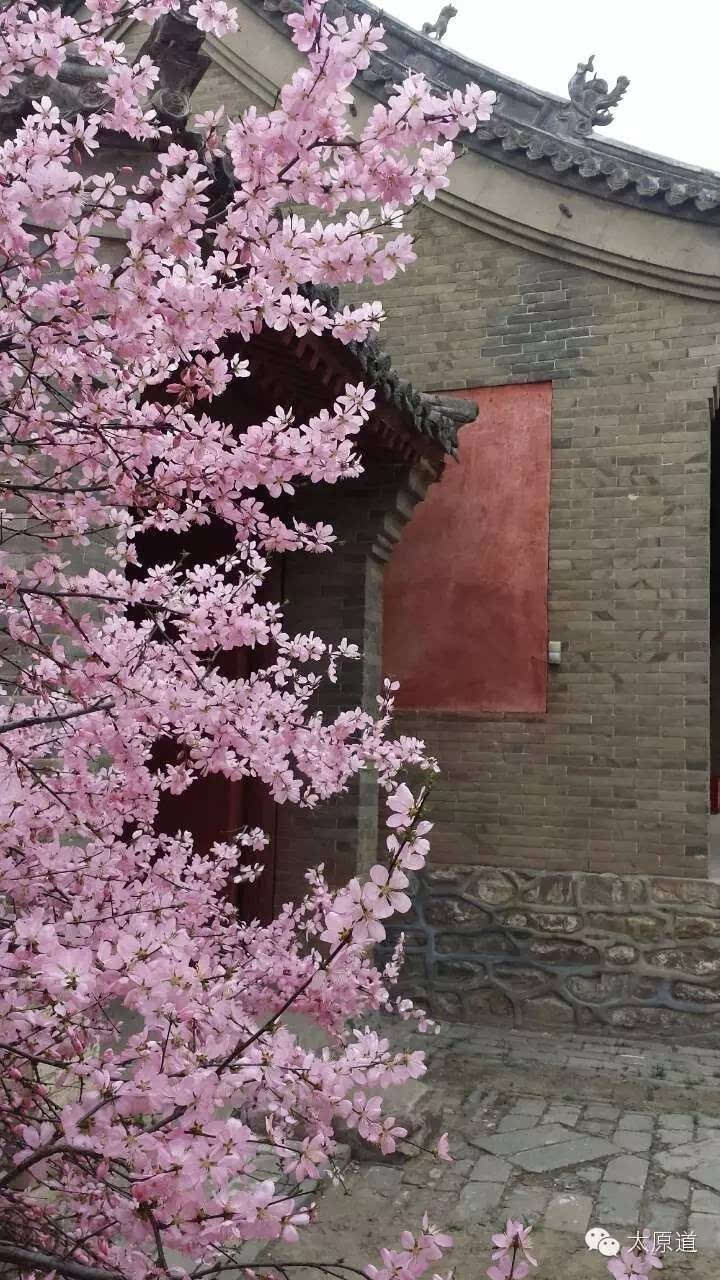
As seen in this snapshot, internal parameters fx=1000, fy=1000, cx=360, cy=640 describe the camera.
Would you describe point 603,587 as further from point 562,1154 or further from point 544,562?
point 562,1154

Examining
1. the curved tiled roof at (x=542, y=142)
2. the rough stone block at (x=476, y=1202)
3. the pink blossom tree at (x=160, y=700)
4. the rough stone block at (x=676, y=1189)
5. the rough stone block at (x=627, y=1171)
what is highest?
the curved tiled roof at (x=542, y=142)

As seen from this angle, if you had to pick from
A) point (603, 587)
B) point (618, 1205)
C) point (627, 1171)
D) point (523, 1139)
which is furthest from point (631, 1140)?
point (603, 587)

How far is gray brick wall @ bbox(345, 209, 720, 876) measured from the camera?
6.87m

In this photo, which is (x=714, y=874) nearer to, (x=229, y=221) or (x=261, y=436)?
(x=261, y=436)

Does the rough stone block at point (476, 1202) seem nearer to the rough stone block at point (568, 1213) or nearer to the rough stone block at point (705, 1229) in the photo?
the rough stone block at point (568, 1213)

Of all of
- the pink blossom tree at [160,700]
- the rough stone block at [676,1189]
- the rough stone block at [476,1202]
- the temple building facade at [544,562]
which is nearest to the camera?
the pink blossom tree at [160,700]

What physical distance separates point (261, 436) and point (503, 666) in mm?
4816

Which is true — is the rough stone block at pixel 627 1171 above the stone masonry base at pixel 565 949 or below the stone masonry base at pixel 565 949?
below

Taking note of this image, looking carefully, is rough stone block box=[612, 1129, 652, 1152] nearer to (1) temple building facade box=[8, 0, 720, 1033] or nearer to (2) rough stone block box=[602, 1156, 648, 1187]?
(2) rough stone block box=[602, 1156, 648, 1187]

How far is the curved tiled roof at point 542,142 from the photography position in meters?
6.94

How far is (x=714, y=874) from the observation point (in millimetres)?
6887

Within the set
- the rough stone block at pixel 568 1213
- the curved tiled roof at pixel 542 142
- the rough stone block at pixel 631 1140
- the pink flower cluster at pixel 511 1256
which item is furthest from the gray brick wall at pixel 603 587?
the pink flower cluster at pixel 511 1256

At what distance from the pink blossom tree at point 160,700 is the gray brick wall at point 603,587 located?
4010mm

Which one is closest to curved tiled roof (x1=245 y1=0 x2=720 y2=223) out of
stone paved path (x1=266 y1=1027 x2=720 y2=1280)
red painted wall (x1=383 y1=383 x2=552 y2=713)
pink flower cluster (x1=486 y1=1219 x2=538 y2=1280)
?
red painted wall (x1=383 y1=383 x2=552 y2=713)
